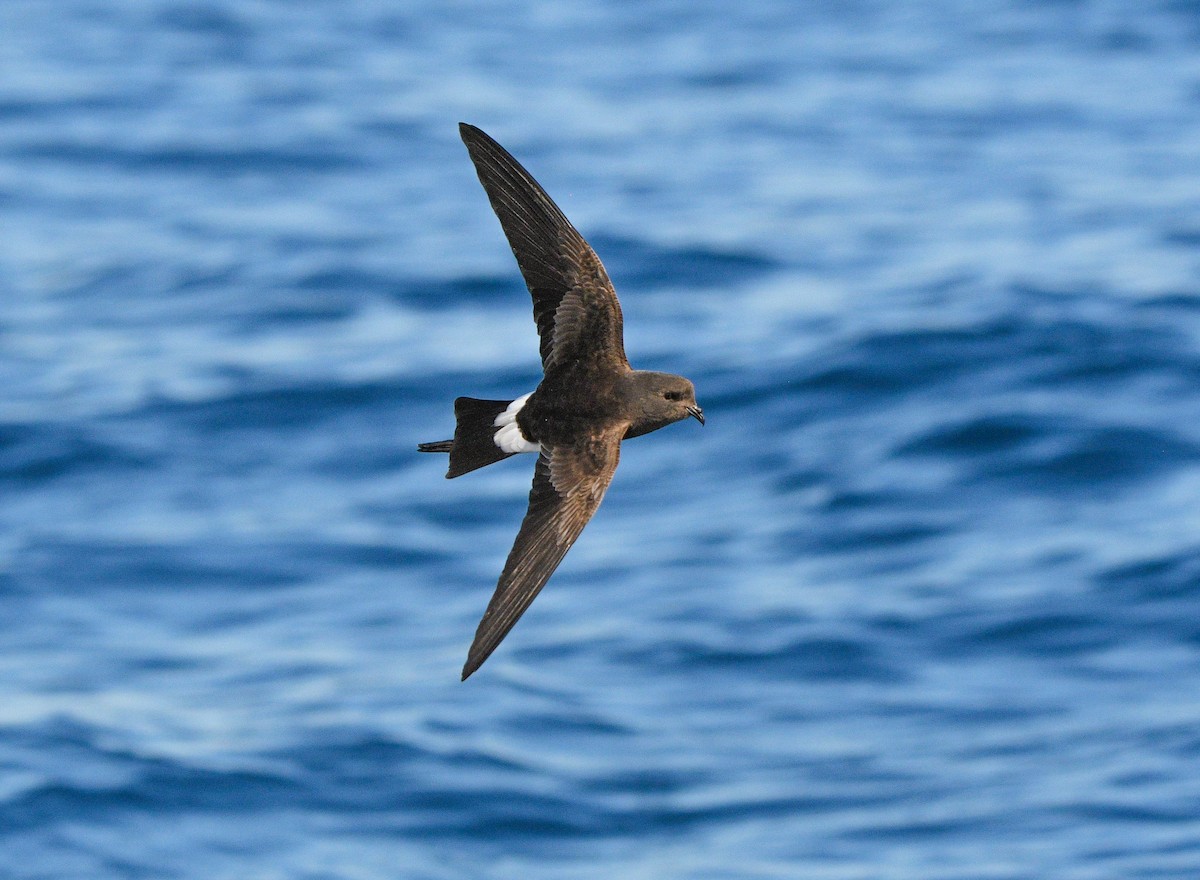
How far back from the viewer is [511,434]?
253 inches

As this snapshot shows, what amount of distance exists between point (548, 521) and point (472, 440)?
0.64 metres

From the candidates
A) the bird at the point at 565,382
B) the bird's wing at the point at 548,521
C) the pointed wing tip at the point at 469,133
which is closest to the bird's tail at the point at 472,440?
the bird at the point at 565,382

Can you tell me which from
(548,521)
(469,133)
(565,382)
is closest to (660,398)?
(565,382)

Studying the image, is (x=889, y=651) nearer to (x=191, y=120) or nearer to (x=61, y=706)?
(x=61, y=706)

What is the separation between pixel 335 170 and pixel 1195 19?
12.6m

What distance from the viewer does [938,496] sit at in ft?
51.8

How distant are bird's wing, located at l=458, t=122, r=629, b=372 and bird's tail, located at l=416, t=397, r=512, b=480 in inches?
13.3

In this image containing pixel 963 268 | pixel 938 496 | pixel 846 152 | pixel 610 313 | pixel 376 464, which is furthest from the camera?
pixel 846 152

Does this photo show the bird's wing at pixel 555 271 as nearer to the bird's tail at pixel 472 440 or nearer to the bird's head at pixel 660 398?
the bird's head at pixel 660 398

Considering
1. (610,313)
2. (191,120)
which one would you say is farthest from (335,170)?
(610,313)

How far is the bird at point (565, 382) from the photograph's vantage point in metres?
6.13

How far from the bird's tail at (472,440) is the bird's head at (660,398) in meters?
0.54

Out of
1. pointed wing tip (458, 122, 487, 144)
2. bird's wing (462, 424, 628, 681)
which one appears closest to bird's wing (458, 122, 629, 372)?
pointed wing tip (458, 122, 487, 144)

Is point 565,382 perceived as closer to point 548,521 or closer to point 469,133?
point 548,521
